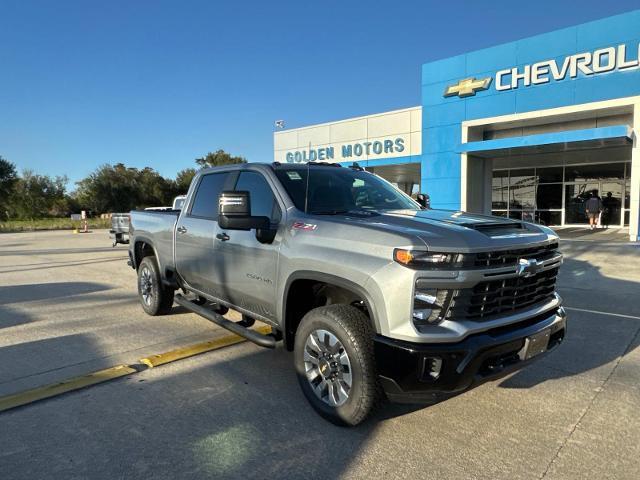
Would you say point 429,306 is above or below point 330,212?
below

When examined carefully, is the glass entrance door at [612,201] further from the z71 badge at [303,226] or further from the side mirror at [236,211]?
the side mirror at [236,211]

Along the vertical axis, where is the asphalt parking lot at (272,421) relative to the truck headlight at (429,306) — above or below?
below

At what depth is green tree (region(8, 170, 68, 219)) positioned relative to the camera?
52875 mm

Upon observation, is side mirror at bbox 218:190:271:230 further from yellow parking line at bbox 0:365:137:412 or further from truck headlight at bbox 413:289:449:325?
yellow parking line at bbox 0:365:137:412

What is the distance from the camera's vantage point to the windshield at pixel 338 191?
13.3 ft

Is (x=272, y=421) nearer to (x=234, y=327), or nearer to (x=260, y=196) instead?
(x=234, y=327)

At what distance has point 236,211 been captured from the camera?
3686 mm

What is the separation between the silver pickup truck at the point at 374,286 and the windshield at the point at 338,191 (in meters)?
0.02

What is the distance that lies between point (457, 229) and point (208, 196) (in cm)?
309

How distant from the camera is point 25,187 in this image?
181 ft

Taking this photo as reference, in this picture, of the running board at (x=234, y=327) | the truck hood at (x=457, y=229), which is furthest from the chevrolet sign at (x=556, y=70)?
the running board at (x=234, y=327)

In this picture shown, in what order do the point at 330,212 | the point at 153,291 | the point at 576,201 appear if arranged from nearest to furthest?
the point at 330,212
the point at 153,291
the point at 576,201

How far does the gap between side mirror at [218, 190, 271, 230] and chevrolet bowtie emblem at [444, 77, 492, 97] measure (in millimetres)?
17767

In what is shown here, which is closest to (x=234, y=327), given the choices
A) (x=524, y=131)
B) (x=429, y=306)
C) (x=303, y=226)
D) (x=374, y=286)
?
(x=303, y=226)
